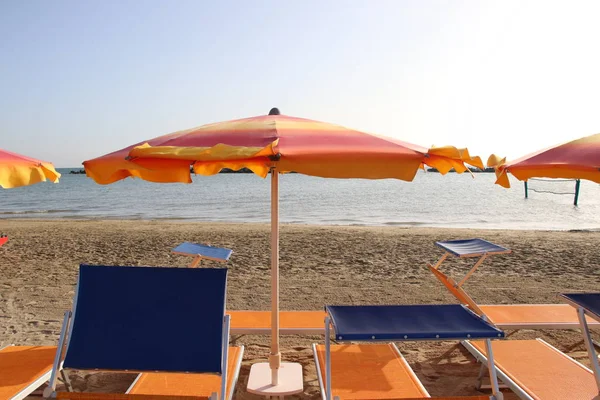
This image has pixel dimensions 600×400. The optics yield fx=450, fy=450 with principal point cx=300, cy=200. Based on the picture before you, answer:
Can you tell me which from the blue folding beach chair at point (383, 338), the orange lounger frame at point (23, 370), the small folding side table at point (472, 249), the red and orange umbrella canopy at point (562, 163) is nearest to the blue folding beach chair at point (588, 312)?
the blue folding beach chair at point (383, 338)

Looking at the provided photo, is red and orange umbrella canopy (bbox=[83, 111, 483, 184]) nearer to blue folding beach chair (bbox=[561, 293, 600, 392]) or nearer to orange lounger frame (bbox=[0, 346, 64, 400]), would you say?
blue folding beach chair (bbox=[561, 293, 600, 392])

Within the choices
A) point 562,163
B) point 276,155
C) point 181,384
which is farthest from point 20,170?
point 562,163

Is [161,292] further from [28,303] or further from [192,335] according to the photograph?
[28,303]

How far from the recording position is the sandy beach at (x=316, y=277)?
4156mm

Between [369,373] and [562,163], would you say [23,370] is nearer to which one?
[369,373]

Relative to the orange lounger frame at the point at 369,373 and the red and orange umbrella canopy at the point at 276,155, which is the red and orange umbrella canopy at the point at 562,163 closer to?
the red and orange umbrella canopy at the point at 276,155

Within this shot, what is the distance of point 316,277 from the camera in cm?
738

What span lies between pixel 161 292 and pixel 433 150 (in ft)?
6.30

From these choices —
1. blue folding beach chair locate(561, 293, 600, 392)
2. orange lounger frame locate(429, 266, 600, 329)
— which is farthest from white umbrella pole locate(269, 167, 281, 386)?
Result: blue folding beach chair locate(561, 293, 600, 392)

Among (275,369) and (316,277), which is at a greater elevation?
(275,369)

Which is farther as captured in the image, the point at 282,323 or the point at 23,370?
the point at 282,323

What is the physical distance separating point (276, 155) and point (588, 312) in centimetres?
240

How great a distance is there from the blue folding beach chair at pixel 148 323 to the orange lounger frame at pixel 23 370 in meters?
0.38

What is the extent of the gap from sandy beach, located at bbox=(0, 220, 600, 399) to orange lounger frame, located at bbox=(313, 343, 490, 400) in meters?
0.29
